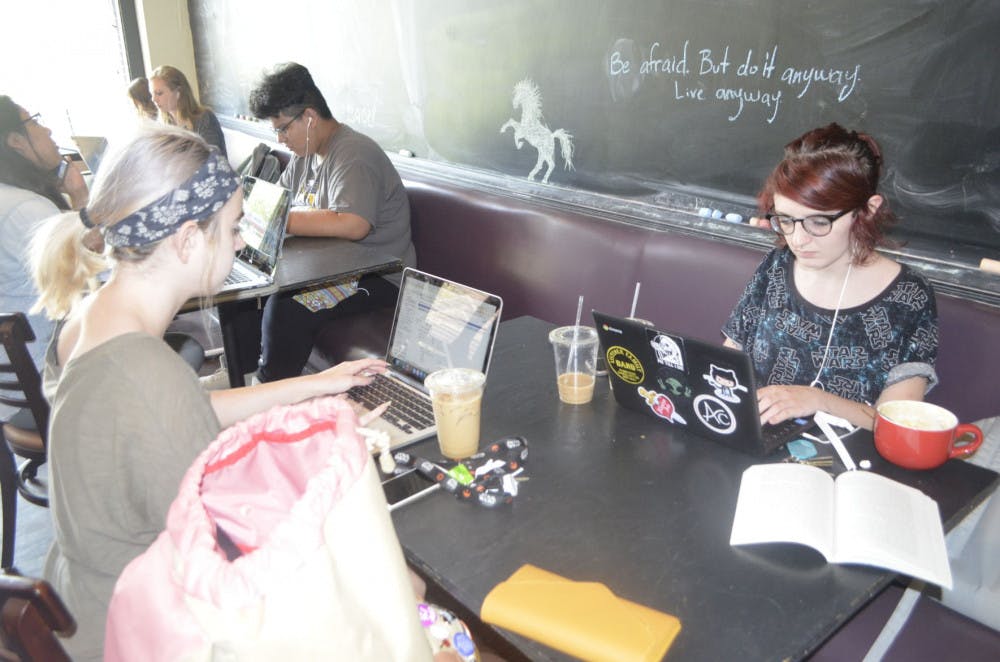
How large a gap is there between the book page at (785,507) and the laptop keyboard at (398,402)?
1.95 ft

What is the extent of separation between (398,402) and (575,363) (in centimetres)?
38

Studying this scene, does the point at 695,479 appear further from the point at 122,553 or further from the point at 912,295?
the point at 122,553

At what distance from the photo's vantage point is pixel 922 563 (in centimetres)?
91

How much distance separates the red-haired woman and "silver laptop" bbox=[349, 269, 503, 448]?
59 cm

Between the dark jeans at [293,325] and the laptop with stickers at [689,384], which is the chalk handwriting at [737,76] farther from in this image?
the dark jeans at [293,325]

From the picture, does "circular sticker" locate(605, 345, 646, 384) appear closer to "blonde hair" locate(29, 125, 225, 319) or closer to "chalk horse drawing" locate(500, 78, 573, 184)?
"blonde hair" locate(29, 125, 225, 319)

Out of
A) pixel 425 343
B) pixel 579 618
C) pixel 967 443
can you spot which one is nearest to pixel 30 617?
pixel 579 618

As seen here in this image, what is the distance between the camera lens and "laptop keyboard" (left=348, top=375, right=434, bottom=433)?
1.36 m

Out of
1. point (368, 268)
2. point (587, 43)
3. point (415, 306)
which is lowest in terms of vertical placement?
point (368, 268)

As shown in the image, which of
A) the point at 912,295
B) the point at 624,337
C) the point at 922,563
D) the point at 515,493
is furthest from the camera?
the point at 912,295

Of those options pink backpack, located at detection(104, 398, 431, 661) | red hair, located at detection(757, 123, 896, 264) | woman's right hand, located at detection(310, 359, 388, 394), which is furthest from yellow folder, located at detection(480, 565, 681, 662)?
red hair, located at detection(757, 123, 896, 264)

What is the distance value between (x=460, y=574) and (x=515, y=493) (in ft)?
0.65

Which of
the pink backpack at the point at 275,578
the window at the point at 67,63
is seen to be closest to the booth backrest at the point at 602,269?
the pink backpack at the point at 275,578

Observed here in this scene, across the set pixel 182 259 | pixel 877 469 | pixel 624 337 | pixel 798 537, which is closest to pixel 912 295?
pixel 877 469
